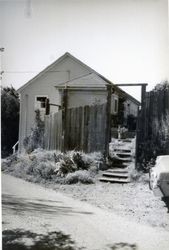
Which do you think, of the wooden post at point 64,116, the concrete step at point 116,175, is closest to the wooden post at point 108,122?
the concrete step at point 116,175

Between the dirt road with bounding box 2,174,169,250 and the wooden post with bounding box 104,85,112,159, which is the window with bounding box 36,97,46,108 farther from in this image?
the dirt road with bounding box 2,174,169,250

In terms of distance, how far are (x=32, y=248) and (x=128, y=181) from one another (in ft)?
2.13

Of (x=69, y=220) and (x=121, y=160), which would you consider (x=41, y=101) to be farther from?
(x=69, y=220)

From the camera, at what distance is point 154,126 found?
87.0 inches

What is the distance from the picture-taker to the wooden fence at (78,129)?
2.27 meters

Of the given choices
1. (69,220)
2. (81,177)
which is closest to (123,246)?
(69,220)

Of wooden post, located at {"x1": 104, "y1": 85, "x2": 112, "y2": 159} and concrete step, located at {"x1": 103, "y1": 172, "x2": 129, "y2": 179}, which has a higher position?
wooden post, located at {"x1": 104, "y1": 85, "x2": 112, "y2": 159}

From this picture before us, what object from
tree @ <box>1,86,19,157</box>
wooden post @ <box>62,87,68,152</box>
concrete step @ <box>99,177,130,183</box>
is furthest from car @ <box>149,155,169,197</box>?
tree @ <box>1,86,19,157</box>

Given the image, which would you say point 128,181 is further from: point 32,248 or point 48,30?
point 48,30

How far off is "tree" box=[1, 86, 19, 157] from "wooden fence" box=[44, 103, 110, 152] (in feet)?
0.61

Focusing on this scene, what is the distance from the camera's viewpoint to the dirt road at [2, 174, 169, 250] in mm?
2094

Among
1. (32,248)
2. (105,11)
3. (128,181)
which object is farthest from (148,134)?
(32,248)

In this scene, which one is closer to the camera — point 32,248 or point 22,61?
point 32,248

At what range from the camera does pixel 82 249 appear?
209cm
